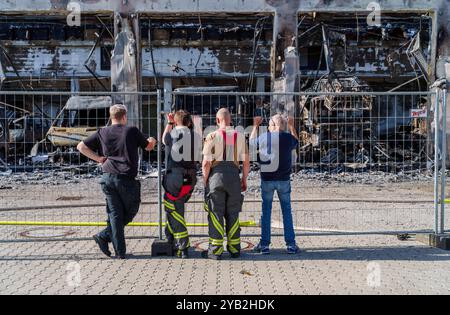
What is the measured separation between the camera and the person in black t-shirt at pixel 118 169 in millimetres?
6910

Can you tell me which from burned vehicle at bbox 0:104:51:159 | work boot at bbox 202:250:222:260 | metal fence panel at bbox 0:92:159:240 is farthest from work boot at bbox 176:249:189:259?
burned vehicle at bbox 0:104:51:159

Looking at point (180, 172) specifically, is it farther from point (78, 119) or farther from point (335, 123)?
point (78, 119)

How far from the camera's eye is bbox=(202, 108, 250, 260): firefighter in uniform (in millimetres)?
6918

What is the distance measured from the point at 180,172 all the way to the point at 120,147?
33.3 inches

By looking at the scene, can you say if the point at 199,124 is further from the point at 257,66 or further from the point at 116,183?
the point at 257,66

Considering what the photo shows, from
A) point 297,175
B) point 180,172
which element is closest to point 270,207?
point 180,172

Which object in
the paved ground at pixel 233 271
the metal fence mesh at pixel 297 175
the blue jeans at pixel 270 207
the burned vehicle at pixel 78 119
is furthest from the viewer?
the burned vehicle at pixel 78 119

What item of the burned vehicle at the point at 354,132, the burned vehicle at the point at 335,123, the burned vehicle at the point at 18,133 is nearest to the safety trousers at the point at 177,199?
the burned vehicle at the point at 18,133

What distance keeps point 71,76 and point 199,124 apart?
22279mm

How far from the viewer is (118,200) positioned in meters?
6.96

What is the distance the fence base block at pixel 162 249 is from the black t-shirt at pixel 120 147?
3.33ft

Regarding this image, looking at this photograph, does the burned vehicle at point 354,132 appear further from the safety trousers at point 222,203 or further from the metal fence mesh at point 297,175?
the safety trousers at point 222,203
